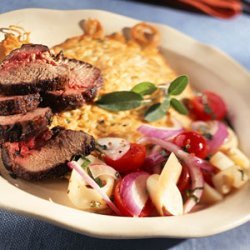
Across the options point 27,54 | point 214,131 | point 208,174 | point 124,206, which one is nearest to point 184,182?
point 208,174

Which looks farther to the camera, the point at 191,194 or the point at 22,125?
the point at 191,194

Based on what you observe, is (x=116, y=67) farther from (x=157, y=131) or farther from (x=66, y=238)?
(x=66, y=238)

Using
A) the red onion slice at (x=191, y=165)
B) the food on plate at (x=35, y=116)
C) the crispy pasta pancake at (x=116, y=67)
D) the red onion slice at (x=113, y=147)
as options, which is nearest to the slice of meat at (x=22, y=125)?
the food on plate at (x=35, y=116)

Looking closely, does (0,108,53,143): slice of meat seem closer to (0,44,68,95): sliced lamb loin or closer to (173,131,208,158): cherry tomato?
(0,44,68,95): sliced lamb loin

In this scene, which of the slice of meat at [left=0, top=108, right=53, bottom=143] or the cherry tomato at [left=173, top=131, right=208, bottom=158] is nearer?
the slice of meat at [left=0, top=108, right=53, bottom=143]

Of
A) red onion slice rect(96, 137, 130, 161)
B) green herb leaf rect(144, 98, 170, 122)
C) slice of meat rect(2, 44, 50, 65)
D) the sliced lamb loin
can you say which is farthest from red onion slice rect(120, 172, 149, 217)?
slice of meat rect(2, 44, 50, 65)

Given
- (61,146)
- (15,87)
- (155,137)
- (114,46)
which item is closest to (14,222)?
(61,146)
